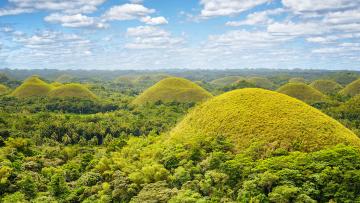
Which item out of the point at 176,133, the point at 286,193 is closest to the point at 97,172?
the point at 176,133

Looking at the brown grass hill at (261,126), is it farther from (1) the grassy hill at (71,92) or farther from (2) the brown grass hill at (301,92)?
(1) the grassy hill at (71,92)

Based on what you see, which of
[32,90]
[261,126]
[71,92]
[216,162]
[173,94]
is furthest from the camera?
[32,90]

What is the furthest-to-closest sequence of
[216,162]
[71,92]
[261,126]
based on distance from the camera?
1. [71,92]
2. [261,126]
3. [216,162]

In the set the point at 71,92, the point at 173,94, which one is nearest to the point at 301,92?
the point at 173,94

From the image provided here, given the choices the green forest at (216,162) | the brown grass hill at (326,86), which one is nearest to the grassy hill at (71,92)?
the green forest at (216,162)

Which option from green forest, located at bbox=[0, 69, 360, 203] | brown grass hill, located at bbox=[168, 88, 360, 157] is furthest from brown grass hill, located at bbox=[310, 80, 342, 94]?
green forest, located at bbox=[0, 69, 360, 203]

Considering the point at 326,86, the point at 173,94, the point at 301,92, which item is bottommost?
the point at 326,86

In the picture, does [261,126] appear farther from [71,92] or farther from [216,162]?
[71,92]
